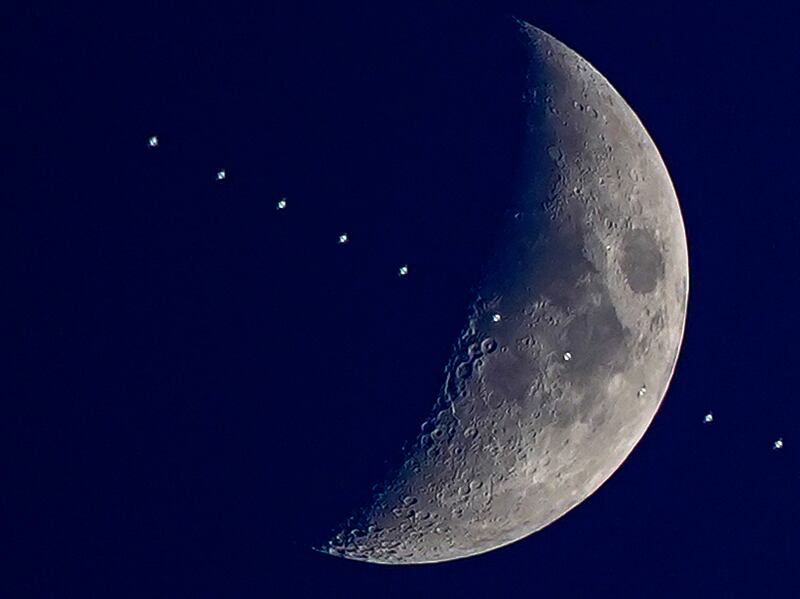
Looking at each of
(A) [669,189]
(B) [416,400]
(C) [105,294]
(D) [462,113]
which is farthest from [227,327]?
(A) [669,189]

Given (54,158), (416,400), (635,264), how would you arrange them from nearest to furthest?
1. (54,158)
2. (416,400)
3. (635,264)

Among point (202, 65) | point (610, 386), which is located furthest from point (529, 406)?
point (202, 65)

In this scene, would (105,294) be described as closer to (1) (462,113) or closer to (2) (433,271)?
(2) (433,271)

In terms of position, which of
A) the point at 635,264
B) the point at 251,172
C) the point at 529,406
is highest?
the point at 251,172

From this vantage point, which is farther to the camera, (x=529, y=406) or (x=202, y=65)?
(x=529, y=406)

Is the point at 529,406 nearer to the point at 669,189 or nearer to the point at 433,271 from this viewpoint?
the point at 433,271

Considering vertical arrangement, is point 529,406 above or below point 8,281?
below

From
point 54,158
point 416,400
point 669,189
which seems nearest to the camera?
point 54,158
